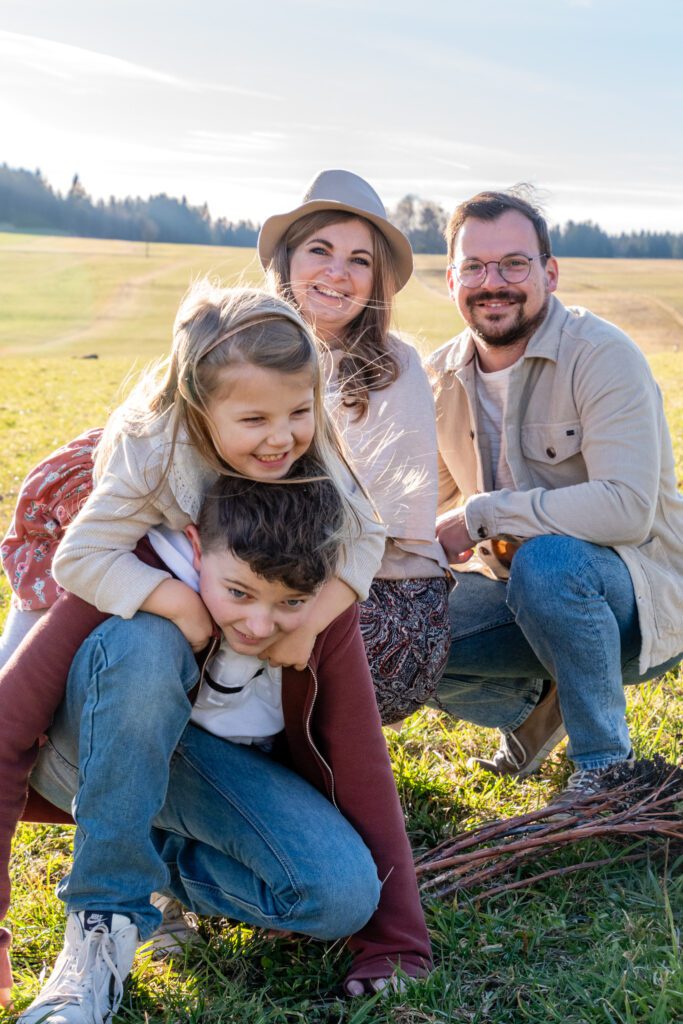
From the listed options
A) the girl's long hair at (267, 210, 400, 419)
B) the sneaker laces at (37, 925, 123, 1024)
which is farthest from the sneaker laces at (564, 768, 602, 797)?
the sneaker laces at (37, 925, 123, 1024)

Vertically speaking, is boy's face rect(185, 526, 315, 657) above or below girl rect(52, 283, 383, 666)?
below

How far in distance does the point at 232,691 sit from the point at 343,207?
167 cm

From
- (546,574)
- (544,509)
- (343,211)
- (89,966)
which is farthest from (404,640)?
(343,211)

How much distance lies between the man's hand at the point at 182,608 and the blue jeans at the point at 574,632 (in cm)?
128

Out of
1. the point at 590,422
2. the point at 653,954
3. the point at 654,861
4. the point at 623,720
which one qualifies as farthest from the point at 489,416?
the point at 653,954

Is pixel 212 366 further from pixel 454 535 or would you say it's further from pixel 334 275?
pixel 454 535

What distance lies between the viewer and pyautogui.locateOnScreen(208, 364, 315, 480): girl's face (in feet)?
7.69

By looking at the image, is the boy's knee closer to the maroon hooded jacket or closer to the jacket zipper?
the maroon hooded jacket

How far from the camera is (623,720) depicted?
3.36 m

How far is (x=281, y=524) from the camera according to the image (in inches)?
93.0

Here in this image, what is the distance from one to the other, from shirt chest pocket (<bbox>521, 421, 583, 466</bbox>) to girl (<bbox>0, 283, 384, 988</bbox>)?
1363 mm

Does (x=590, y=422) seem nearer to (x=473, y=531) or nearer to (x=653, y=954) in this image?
(x=473, y=531)

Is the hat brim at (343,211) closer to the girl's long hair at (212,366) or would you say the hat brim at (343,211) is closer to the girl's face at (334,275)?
the girl's face at (334,275)

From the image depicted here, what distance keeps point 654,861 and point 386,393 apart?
154 centimetres
